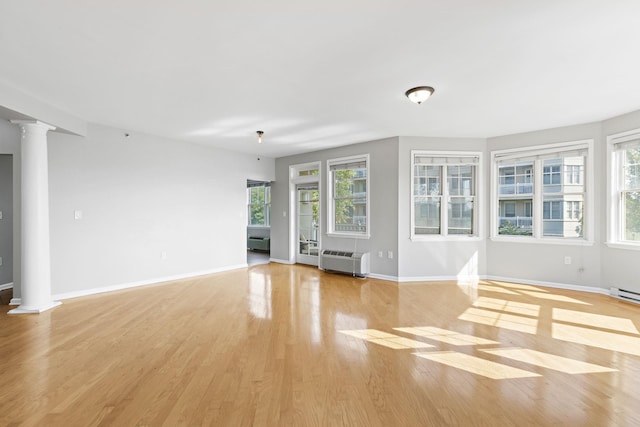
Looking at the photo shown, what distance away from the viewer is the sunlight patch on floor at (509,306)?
3924mm

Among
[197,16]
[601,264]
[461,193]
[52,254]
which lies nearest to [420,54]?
[197,16]

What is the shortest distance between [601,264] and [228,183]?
6917mm

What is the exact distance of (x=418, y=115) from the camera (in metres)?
4.43

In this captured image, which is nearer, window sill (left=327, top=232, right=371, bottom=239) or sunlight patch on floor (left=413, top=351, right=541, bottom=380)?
sunlight patch on floor (left=413, top=351, right=541, bottom=380)

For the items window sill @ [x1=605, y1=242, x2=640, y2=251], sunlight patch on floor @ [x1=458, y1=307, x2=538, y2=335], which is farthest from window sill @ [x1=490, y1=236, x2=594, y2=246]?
sunlight patch on floor @ [x1=458, y1=307, x2=538, y2=335]

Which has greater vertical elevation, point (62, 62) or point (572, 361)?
point (62, 62)

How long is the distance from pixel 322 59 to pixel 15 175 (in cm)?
466

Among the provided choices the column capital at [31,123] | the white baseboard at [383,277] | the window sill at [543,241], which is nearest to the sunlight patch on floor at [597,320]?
the window sill at [543,241]

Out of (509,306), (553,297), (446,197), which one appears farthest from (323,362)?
(446,197)

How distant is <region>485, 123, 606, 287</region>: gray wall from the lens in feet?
15.8

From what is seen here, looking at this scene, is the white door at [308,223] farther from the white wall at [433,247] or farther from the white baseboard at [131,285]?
the white wall at [433,247]

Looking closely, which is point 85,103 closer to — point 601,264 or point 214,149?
point 214,149

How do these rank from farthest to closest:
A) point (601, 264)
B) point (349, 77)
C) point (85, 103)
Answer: point (601, 264) < point (85, 103) < point (349, 77)

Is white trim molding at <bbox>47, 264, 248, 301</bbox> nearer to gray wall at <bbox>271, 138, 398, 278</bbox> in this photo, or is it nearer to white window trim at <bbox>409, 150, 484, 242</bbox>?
gray wall at <bbox>271, 138, 398, 278</bbox>
